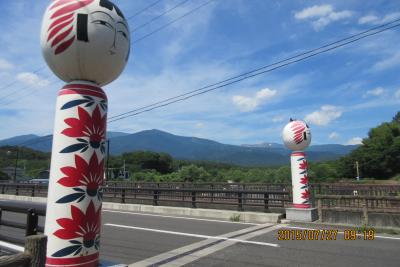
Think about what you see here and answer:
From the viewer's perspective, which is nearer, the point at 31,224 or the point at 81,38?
the point at 81,38

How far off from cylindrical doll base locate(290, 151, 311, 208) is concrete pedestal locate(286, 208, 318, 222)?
0.82 feet

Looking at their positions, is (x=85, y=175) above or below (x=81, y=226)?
above

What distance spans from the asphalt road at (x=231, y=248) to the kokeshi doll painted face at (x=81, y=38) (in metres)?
4.41

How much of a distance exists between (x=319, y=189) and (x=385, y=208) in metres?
4.22

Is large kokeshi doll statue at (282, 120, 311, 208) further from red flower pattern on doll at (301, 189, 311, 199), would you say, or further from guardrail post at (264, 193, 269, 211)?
guardrail post at (264, 193, 269, 211)

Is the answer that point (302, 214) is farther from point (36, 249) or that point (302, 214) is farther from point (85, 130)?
point (36, 249)

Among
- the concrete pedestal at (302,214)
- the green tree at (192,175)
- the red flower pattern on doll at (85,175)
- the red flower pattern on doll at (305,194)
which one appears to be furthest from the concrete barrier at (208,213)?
the green tree at (192,175)

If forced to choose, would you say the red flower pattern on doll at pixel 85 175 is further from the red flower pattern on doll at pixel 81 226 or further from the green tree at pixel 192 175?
the green tree at pixel 192 175

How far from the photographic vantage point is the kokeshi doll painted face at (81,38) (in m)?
4.15

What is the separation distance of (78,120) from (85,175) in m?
0.68

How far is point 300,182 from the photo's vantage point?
13086 millimetres

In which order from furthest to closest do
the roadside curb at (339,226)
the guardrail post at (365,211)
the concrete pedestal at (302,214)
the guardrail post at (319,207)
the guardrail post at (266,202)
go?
the guardrail post at (266,202), the guardrail post at (319,207), the concrete pedestal at (302,214), the guardrail post at (365,211), the roadside curb at (339,226)

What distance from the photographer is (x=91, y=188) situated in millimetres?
4133

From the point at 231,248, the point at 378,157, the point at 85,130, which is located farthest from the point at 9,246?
the point at 378,157
